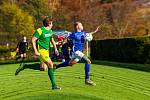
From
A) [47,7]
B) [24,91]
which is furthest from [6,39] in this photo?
[24,91]

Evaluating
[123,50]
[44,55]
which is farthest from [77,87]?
[123,50]

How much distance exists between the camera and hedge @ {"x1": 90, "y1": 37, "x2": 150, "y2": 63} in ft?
90.9


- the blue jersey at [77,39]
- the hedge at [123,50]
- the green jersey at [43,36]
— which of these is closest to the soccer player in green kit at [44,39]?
the green jersey at [43,36]

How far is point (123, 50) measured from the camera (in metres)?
29.7

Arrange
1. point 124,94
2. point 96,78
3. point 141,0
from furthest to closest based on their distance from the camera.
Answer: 1. point 141,0
2. point 96,78
3. point 124,94

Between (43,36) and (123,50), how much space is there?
1641 cm

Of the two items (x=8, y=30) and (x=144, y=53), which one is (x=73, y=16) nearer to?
(x=8, y=30)

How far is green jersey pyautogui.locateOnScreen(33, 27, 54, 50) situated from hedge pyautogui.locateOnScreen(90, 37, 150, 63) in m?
14.2

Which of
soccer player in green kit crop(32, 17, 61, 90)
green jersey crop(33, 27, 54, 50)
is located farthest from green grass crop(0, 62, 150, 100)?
green jersey crop(33, 27, 54, 50)

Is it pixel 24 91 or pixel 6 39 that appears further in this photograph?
pixel 6 39

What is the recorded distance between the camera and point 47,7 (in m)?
59.6

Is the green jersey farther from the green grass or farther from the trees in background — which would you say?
the trees in background

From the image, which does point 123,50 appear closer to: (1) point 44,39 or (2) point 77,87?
(2) point 77,87

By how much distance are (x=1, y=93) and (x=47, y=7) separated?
46.0 metres
